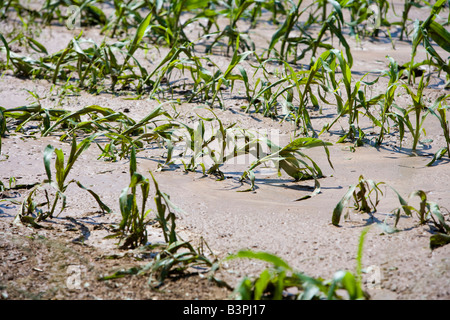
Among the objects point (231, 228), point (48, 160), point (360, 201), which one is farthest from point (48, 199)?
point (360, 201)

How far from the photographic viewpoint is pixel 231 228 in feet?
5.82

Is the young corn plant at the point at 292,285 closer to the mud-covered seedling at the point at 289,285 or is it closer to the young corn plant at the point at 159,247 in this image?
the mud-covered seedling at the point at 289,285

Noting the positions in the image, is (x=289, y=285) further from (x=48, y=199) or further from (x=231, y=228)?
(x=48, y=199)

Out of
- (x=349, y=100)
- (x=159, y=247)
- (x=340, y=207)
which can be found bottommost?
(x=159, y=247)

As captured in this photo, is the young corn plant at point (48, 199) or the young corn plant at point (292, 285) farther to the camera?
the young corn plant at point (48, 199)

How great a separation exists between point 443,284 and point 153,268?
0.75 metres

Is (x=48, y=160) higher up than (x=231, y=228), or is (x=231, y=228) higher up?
(x=48, y=160)

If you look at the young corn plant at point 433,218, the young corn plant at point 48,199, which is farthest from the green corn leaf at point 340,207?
the young corn plant at point 48,199

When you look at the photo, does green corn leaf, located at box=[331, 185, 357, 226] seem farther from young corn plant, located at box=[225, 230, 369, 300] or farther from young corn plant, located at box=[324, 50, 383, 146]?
young corn plant, located at box=[324, 50, 383, 146]

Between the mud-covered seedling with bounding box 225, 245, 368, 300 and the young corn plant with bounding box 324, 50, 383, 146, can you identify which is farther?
the young corn plant with bounding box 324, 50, 383, 146

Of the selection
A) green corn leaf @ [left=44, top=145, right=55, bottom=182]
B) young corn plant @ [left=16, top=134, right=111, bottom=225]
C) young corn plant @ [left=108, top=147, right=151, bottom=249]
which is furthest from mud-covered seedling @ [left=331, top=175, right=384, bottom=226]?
green corn leaf @ [left=44, top=145, right=55, bottom=182]

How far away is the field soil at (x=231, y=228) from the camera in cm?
145

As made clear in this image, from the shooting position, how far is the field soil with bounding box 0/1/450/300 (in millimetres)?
1449

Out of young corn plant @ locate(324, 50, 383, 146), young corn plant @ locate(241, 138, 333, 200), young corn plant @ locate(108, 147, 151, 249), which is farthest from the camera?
young corn plant @ locate(324, 50, 383, 146)
